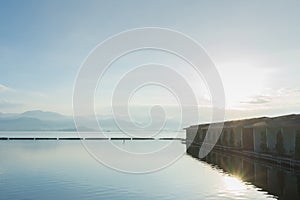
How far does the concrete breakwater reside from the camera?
130 feet

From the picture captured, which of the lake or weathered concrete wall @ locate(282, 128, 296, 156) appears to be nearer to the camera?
the lake

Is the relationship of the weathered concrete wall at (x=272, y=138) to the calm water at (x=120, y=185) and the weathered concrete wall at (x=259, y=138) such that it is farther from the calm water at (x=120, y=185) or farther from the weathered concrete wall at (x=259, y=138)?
the calm water at (x=120, y=185)

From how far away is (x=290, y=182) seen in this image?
2908 cm

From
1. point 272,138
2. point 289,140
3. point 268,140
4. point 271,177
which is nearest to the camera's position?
point 271,177

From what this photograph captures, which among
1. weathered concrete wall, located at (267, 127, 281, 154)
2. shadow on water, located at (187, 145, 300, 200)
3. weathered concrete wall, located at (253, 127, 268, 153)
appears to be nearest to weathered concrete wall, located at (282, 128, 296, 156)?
weathered concrete wall, located at (267, 127, 281, 154)

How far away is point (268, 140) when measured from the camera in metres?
46.6

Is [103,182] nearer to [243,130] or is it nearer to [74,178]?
[74,178]

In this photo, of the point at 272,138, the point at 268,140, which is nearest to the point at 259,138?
the point at 268,140

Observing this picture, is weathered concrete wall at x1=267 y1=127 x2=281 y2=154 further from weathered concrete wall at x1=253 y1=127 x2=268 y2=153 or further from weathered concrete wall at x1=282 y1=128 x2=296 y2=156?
weathered concrete wall at x1=282 y1=128 x2=296 y2=156

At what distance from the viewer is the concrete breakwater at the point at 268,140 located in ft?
130

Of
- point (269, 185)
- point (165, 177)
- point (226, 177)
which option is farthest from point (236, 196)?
point (165, 177)

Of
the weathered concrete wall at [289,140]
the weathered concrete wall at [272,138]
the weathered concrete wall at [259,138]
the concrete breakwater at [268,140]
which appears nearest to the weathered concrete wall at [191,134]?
the concrete breakwater at [268,140]

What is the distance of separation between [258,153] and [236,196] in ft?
81.7

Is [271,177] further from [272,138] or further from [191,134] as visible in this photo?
[191,134]
